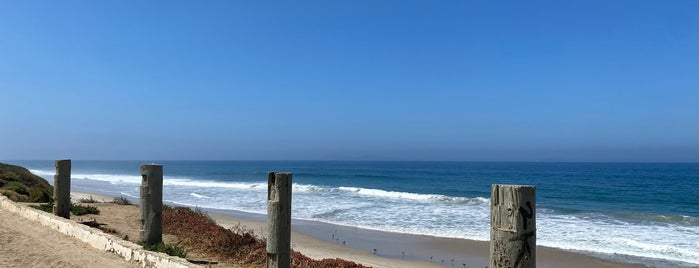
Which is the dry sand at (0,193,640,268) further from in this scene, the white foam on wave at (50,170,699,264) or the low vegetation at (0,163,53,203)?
the low vegetation at (0,163,53,203)

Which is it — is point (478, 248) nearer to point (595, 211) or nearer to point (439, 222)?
point (439, 222)

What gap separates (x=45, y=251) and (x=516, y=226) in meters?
8.12

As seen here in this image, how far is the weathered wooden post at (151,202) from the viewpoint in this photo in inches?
339

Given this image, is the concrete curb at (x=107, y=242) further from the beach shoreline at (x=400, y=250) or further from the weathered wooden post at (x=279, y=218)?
the beach shoreline at (x=400, y=250)

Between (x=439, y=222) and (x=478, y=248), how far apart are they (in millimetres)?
5615

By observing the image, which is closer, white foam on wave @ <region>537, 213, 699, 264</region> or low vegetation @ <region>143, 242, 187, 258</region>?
low vegetation @ <region>143, 242, 187, 258</region>

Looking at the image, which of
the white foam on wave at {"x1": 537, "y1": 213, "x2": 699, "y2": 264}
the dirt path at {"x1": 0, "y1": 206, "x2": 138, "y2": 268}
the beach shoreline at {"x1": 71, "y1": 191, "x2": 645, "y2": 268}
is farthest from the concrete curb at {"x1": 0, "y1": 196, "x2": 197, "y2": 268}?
the white foam on wave at {"x1": 537, "y1": 213, "x2": 699, "y2": 264}

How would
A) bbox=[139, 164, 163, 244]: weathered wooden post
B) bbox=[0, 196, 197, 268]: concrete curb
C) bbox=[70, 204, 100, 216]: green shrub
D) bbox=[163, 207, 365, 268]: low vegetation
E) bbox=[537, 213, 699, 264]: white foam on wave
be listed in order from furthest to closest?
bbox=[537, 213, 699, 264]: white foam on wave → bbox=[70, 204, 100, 216]: green shrub → bbox=[163, 207, 365, 268]: low vegetation → bbox=[139, 164, 163, 244]: weathered wooden post → bbox=[0, 196, 197, 268]: concrete curb

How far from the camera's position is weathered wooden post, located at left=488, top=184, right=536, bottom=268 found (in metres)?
3.75

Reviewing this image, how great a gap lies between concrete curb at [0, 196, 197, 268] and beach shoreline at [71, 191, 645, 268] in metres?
Answer: 3.68

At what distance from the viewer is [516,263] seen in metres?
3.79

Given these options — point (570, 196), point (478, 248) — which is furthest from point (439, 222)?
point (570, 196)

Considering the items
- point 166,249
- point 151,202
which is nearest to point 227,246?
point 166,249

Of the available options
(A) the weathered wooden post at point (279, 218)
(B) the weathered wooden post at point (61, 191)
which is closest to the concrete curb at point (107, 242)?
(B) the weathered wooden post at point (61, 191)
